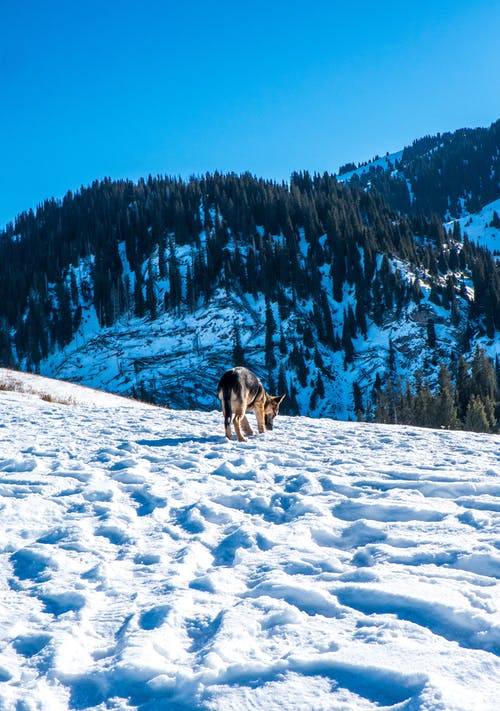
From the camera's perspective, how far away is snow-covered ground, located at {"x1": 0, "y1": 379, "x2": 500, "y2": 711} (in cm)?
249

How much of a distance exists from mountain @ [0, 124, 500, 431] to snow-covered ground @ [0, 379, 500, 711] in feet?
301

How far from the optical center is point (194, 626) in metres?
3.16

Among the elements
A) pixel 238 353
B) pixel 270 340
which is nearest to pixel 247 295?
pixel 270 340

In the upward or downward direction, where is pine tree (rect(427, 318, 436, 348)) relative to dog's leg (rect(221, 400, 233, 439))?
upward

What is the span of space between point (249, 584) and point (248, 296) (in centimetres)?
14065

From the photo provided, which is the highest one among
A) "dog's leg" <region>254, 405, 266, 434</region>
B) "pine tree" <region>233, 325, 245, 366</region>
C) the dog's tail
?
"pine tree" <region>233, 325, 245, 366</region>

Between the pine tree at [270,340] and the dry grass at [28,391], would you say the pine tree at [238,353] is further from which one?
the dry grass at [28,391]

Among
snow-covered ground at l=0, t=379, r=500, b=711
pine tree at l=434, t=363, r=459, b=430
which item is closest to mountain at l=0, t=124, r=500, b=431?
pine tree at l=434, t=363, r=459, b=430

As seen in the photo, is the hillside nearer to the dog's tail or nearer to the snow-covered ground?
the dog's tail

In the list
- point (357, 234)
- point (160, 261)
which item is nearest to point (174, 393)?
point (160, 261)

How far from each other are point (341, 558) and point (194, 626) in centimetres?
162

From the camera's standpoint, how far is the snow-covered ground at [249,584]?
2.49 meters

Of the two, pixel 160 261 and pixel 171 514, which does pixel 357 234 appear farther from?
pixel 171 514

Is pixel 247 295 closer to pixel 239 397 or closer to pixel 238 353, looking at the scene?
pixel 238 353
